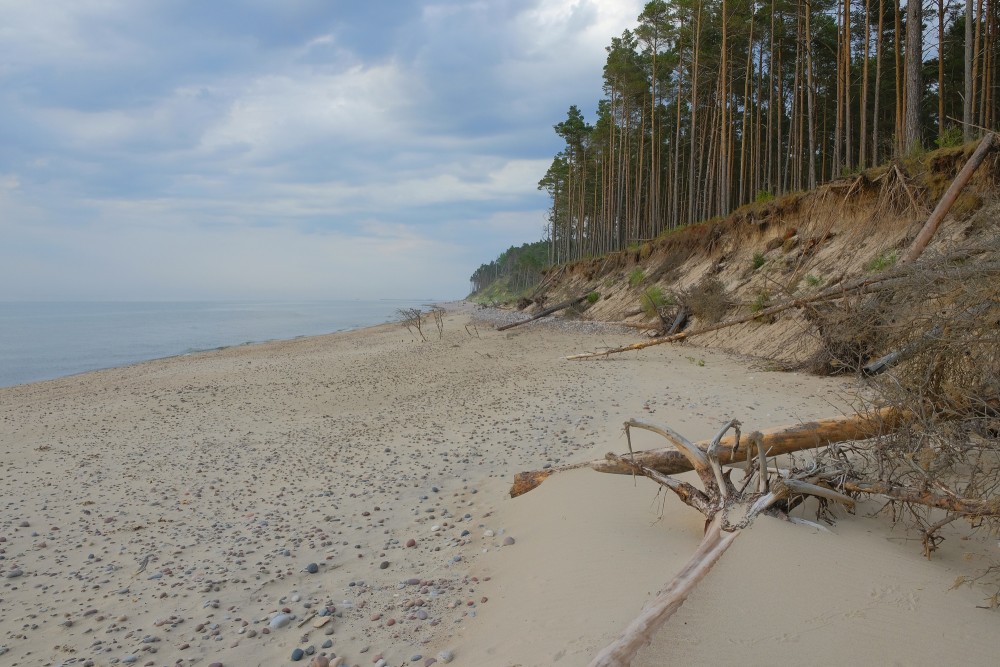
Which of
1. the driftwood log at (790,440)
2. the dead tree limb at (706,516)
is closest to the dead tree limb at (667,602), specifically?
the dead tree limb at (706,516)

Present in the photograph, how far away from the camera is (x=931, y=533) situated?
3.11 meters

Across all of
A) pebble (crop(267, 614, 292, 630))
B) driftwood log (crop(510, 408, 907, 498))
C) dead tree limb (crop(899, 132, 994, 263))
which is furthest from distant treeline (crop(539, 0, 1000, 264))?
pebble (crop(267, 614, 292, 630))

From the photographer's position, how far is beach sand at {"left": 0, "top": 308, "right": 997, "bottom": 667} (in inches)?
105

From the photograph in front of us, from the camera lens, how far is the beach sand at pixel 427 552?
2.68 m

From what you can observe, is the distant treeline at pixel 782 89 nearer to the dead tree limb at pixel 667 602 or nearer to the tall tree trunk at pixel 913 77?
the tall tree trunk at pixel 913 77

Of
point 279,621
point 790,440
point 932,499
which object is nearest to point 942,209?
point 790,440

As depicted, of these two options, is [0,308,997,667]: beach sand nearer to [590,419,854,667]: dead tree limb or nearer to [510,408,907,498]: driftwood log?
[590,419,854,667]: dead tree limb

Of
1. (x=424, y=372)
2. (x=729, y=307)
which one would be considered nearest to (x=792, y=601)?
(x=424, y=372)

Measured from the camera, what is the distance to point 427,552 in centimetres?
436

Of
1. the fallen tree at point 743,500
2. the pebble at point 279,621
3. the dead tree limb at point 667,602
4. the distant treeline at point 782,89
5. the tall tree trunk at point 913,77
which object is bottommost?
the pebble at point 279,621

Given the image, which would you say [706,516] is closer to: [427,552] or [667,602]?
[667,602]

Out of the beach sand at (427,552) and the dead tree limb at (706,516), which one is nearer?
the dead tree limb at (706,516)

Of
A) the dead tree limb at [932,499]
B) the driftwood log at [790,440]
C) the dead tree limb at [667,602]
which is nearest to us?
the dead tree limb at [667,602]

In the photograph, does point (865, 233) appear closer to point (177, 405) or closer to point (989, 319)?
point (989, 319)
